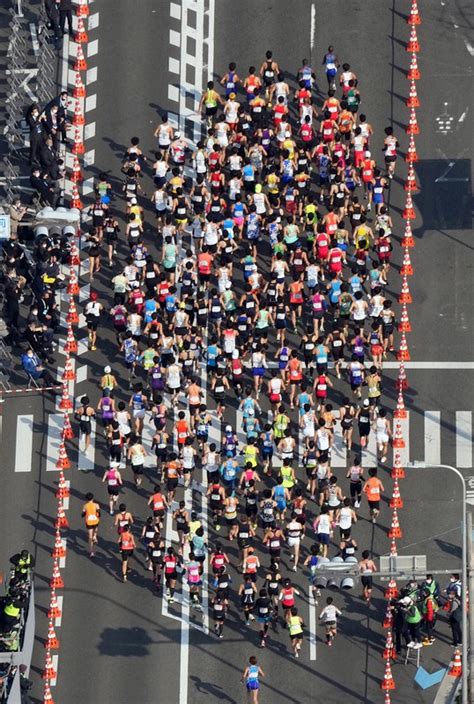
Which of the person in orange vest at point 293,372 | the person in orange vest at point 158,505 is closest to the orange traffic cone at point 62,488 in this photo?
the person in orange vest at point 158,505

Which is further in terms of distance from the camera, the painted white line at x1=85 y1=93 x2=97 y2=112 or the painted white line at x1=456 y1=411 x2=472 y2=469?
the painted white line at x1=85 y1=93 x2=97 y2=112

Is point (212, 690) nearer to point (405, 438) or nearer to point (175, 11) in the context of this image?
point (405, 438)

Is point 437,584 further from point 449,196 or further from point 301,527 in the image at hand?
point 449,196

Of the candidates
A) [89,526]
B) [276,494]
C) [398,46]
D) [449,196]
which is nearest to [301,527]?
[276,494]

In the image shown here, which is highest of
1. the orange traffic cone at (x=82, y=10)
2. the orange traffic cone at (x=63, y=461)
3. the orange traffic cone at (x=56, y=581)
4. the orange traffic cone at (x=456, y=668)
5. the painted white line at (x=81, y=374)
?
the orange traffic cone at (x=82, y=10)

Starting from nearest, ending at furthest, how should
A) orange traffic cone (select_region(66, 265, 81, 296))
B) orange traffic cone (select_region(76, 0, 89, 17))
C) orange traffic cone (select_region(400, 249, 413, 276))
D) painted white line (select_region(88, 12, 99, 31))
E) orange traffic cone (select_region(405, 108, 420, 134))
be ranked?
orange traffic cone (select_region(400, 249, 413, 276))
orange traffic cone (select_region(66, 265, 81, 296))
orange traffic cone (select_region(405, 108, 420, 134))
painted white line (select_region(88, 12, 99, 31))
orange traffic cone (select_region(76, 0, 89, 17))

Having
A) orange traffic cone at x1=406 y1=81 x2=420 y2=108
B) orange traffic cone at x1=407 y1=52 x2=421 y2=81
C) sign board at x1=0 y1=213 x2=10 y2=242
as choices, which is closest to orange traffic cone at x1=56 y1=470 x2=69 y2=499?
sign board at x1=0 y1=213 x2=10 y2=242

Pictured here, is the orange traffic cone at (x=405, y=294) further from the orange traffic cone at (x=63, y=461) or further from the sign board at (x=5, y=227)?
the sign board at (x=5, y=227)

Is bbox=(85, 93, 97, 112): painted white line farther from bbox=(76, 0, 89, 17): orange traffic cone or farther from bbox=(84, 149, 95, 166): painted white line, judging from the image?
bbox=(76, 0, 89, 17): orange traffic cone
